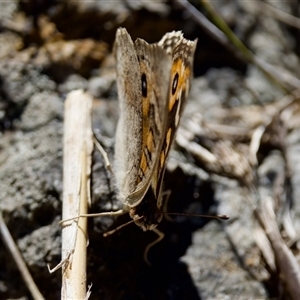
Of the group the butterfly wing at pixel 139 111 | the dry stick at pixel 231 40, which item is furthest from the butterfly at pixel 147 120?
the dry stick at pixel 231 40

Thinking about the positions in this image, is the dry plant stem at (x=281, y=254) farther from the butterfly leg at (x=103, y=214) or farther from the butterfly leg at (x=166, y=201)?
the butterfly leg at (x=103, y=214)

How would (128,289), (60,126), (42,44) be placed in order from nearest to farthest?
(128,289) → (60,126) → (42,44)

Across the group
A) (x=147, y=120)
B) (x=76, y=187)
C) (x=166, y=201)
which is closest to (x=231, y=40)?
(x=166, y=201)

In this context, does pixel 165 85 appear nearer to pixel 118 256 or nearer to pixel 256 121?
pixel 118 256

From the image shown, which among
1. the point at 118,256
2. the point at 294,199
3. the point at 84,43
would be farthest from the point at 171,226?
the point at 84,43

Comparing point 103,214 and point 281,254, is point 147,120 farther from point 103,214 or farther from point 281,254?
point 281,254

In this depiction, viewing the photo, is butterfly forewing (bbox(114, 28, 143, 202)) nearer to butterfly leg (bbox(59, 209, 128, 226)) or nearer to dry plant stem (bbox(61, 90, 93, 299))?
butterfly leg (bbox(59, 209, 128, 226))
